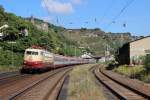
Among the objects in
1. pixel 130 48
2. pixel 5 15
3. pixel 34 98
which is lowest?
pixel 34 98

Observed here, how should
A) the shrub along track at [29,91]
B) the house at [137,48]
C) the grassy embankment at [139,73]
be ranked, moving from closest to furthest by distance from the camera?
the shrub along track at [29,91]
the grassy embankment at [139,73]
the house at [137,48]

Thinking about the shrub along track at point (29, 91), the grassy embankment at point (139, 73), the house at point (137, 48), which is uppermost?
the house at point (137, 48)

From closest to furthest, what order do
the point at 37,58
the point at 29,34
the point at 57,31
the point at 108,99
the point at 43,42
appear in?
1. the point at 108,99
2. the point at 37,58
3. the point at 29,34
4. the point at 43,42
5. the point at 57,31

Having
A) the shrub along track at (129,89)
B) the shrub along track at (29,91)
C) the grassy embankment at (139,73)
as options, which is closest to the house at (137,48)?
the grassy embankment at (139,73)

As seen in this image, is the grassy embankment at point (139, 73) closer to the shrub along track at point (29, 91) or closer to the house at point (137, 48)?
the shrub along track at point (29, 91)

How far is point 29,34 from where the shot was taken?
101 m

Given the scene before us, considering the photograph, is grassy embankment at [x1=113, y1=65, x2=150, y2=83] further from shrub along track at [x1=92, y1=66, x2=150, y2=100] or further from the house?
the house

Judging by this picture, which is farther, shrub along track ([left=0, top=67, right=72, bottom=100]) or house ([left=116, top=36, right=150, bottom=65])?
house ([left=116, top=36, right=150, bottom=65])

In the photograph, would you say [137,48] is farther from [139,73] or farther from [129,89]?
[129,89]

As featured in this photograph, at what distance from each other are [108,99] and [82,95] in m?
1.43

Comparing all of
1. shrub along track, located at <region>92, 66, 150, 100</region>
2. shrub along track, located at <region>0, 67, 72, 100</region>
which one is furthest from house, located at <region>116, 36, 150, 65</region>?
shrub along track, located at <region>0, 67, 72, 100</region>

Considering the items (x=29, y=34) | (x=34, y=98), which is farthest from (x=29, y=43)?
(x=34, y=98)

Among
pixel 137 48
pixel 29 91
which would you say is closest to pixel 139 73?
pixel 29 91

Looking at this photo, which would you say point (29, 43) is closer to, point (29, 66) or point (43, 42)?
point (43, 42)
